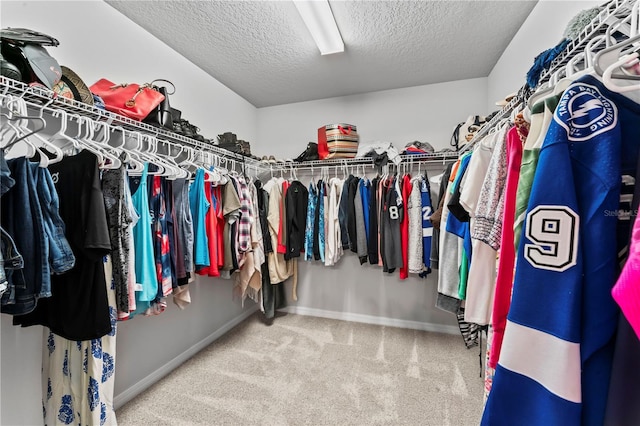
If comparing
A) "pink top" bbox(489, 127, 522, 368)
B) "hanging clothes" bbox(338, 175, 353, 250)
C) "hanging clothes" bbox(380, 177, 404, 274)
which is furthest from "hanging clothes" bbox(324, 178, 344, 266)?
"pink top" bbox(489, 127, 522, 368)

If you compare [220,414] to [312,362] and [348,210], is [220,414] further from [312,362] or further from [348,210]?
[348,210]

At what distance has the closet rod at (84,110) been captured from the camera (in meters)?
0.97

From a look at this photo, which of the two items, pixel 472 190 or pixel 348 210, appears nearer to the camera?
pixel 472 190

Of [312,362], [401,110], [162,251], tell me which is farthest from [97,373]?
[401,110]

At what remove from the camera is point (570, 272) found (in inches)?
17.9

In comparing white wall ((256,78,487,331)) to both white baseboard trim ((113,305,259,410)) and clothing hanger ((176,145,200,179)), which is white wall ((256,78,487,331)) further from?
clothing hanger ((176,145,200,179))

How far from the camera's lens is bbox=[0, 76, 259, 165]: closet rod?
0.97m

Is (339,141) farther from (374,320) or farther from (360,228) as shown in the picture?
(374,320)

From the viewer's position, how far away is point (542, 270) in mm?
484

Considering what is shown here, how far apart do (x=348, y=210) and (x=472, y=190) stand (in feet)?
4.80

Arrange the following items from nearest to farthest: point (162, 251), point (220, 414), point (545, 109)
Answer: point (545, 109), point (162, 251), point (220, 414)

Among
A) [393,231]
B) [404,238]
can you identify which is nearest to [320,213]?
[393,231]

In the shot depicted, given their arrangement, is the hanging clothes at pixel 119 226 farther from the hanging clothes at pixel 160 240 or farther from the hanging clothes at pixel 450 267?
the hanging clothes at pixel 450 267

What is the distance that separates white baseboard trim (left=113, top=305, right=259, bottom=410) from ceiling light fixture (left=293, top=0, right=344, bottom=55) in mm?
2684
